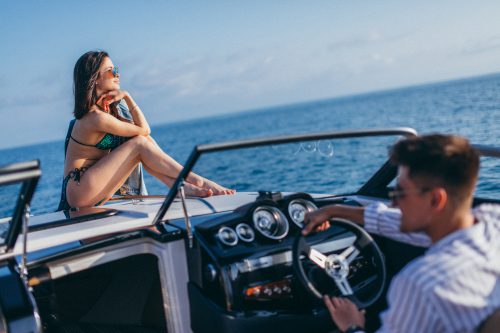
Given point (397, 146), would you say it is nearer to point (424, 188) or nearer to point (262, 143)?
point (424, 188)

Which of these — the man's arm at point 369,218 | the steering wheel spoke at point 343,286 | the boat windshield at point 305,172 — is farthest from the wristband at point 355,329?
the boat windshield at point 305,172

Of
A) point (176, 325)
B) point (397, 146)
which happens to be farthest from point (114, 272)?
point (397, 146)

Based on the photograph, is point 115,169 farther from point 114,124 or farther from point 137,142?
point 114,124

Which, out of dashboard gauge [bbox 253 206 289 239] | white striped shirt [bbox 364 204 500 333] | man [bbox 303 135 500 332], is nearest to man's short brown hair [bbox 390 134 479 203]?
man [bbox 303 135 500 332]

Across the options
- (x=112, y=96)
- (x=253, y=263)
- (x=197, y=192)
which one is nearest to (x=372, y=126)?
(x=112, y=96)

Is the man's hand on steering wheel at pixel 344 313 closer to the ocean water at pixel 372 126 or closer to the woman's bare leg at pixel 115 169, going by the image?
the woman's bare leg at pixel 115 169

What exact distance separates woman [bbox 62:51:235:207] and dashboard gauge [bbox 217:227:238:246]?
0.96m

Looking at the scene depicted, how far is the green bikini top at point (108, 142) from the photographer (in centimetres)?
375

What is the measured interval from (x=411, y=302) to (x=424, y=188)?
12.6 inches

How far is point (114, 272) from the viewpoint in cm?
325

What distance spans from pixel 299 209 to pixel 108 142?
1.76 metres

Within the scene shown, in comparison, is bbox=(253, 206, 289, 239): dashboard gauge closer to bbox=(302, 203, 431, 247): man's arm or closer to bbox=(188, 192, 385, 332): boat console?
bbox=(188, 192, 385, 332): boat console

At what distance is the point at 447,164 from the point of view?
4.84ft

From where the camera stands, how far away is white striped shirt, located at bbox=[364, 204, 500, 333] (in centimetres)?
138
